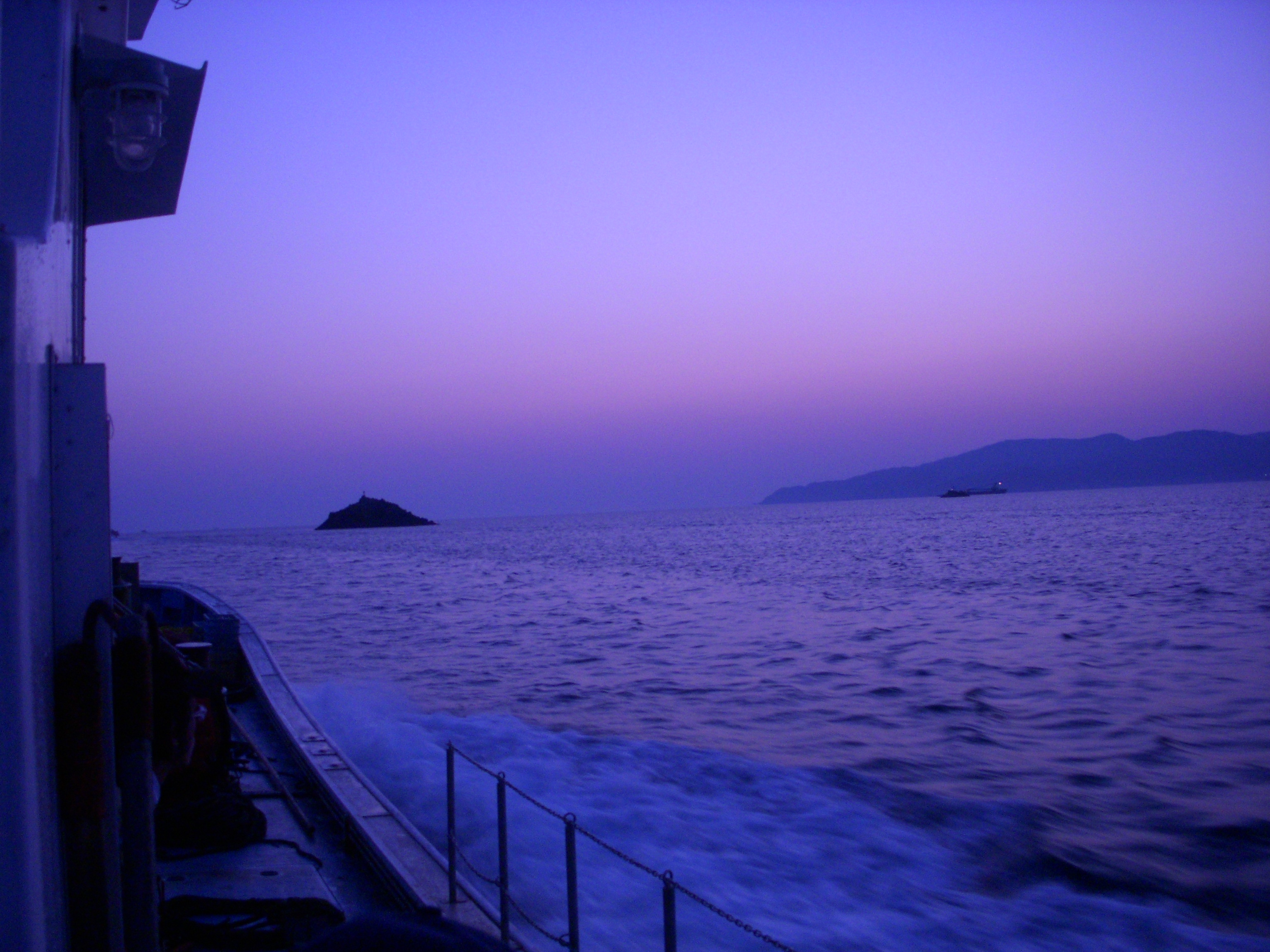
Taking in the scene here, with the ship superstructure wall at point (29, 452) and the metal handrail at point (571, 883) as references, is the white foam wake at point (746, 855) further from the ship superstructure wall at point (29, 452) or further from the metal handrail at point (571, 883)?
the ship superstructure wall at point (29, 452)

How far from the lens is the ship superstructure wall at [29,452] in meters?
1.29

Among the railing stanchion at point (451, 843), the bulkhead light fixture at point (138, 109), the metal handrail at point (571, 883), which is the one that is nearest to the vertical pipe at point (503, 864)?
the metal handrail at point (571, 883)

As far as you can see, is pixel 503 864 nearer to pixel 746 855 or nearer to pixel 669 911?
pixel 669 911

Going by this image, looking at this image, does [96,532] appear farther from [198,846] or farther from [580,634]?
[580,634]

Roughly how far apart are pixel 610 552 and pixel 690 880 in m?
53.9

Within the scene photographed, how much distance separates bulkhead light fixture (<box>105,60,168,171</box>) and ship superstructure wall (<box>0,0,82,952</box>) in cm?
105

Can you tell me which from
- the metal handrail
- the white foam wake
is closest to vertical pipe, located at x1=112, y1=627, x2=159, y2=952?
the metal handrail

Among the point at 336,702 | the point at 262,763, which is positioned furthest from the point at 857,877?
the point at 336,702

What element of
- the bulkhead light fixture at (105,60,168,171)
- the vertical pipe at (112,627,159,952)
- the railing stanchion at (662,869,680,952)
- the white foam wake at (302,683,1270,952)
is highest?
the bulkhead light fixture at (105,60,168,171)

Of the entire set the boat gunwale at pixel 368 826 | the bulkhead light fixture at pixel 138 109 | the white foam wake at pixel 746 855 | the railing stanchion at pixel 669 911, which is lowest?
the white foam wake at pixel 746 855

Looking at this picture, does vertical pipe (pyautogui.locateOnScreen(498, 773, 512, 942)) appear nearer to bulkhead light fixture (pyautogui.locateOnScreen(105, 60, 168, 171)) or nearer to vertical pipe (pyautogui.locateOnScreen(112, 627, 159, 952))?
vertical pipe (pyautogui.locateOnScreen(112, 627, 159, 952))

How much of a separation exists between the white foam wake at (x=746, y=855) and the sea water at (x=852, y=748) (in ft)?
0.09

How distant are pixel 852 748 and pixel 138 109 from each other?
9776 millimetres

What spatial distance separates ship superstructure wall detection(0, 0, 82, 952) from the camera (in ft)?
4.22
